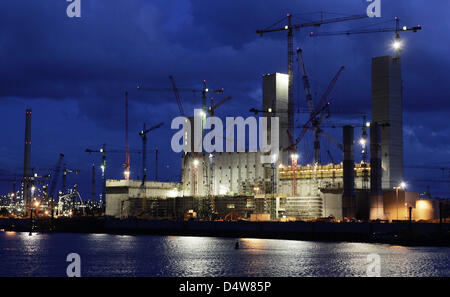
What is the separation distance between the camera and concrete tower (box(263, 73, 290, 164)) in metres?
150

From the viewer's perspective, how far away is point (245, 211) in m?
153

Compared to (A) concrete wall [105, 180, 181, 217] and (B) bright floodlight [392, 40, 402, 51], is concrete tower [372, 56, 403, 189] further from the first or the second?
(A) concrete wall [105, 180, 181, 217]

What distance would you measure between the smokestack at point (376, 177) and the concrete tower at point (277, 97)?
26676 millimetres

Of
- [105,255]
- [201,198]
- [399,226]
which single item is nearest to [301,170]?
[201,198]

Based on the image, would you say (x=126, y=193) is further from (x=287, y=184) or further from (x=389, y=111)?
(x=389, y=111)

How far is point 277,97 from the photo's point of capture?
150750mm

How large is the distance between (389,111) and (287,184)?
33.7 meters

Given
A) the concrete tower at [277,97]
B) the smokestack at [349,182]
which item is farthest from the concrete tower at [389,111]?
the concrete tower at [277,97]

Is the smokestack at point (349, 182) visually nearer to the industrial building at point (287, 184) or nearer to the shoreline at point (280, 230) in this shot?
the industrial building at point (287, 184)

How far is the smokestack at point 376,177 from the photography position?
421 ft

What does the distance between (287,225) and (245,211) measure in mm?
19328

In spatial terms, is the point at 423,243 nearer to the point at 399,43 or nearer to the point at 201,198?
the point at 399,43

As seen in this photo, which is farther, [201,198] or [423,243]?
[201,198]
